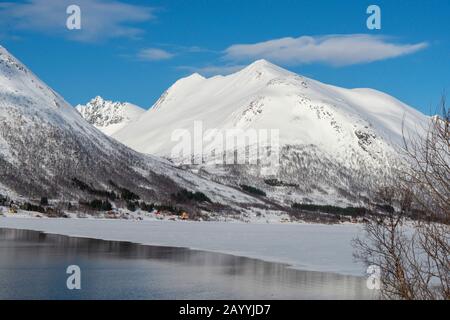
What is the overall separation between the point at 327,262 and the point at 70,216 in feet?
475

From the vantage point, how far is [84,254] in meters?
62.1

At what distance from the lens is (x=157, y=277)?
150 ft

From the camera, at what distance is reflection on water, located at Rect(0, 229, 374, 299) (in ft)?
122
